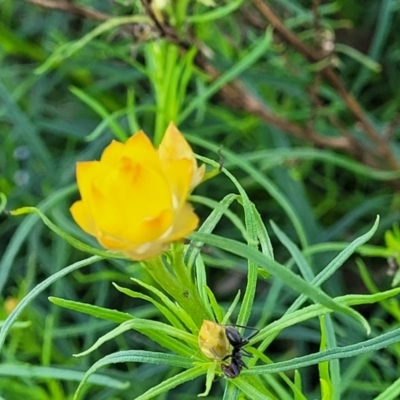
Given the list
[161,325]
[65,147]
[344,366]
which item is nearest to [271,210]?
[344,366]

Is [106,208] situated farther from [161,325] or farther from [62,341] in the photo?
[62,341]

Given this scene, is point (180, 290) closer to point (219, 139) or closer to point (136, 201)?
point (136, 201)

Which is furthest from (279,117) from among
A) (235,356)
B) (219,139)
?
(235,356)

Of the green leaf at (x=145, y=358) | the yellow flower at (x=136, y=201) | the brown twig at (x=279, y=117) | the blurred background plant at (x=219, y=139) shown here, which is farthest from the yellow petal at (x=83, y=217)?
the brown twig at (x=279, y=117)

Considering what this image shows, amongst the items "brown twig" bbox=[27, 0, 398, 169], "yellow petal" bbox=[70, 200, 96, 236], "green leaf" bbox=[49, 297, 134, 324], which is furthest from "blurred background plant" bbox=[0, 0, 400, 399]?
"yellow petal" bbox=[70, 200, 96, 236]

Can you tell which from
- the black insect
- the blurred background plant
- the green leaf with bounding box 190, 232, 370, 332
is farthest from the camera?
the blurred background plant

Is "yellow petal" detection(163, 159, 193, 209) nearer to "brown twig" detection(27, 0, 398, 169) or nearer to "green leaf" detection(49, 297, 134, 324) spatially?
"green leaf" detection(49, 297, 134, 324)
